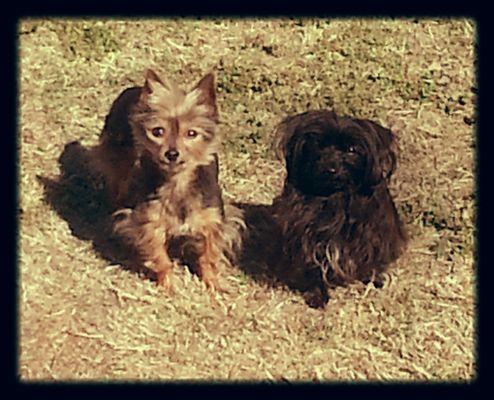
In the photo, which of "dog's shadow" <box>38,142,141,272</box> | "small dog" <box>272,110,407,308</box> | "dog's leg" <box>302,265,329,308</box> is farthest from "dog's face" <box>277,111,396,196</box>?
"dog's shadow" <box>38,142,141,272</box>

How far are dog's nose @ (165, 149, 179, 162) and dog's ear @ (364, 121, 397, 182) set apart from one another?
4.22 feet

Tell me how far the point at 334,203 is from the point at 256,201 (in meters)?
1.41

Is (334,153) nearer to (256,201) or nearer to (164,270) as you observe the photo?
(164,270)

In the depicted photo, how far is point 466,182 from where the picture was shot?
7934mm

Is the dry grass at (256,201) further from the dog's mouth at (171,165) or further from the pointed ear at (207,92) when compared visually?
the pointed ear at (207,92)

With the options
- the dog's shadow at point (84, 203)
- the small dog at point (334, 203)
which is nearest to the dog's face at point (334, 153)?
the small dog at point (334, 203)

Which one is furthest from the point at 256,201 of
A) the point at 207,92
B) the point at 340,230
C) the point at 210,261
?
the point at 207,92

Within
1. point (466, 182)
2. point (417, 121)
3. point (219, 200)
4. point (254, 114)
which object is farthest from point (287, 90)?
point (219, 200)

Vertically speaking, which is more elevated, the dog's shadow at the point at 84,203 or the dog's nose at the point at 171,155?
the dog's nose at the point at 171,155

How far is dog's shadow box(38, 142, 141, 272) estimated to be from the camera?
707 centimetres

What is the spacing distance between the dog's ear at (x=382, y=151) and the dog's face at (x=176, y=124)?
107 centimetres

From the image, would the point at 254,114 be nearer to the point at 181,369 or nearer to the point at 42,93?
the point at 42,93

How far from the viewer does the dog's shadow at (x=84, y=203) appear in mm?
7066

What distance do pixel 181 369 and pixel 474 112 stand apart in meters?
4.25
